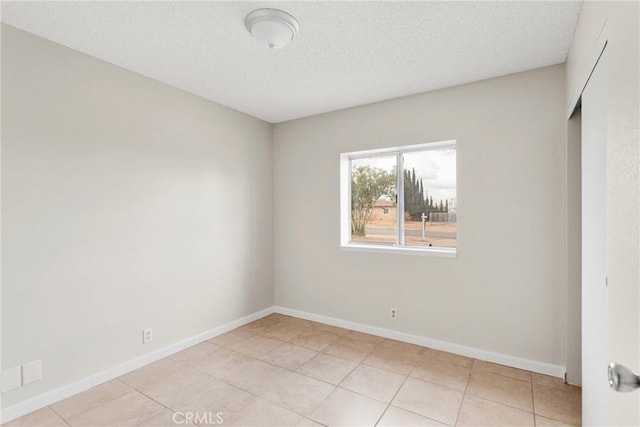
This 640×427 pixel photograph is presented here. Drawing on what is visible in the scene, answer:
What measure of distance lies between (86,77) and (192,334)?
8.05 ft

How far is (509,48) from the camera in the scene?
226cm

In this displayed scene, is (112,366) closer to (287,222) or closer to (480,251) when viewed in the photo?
(287,222)

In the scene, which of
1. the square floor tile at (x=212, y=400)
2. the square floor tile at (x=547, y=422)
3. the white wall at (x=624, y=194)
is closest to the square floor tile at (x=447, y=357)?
the square floor tile at (x=547, y=422)

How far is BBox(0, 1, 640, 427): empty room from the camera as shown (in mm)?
1848

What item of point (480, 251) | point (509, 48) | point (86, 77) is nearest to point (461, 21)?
point (509, 48)

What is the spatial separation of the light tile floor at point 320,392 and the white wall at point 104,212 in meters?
0.38

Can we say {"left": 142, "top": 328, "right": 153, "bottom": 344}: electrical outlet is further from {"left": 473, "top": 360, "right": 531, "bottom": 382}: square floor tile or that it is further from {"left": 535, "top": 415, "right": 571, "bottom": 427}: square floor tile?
{"left": 535, "top": 415, "right": 571, "bottom": 427}: square floor tile

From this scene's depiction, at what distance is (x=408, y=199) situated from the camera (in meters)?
3.42

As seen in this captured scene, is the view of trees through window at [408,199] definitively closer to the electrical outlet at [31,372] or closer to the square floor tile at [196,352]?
the square floor tile at [196,352]

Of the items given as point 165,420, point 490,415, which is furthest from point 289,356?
point 490,415

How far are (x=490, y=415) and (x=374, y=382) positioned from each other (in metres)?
0.80

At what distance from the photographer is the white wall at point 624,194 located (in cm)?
84

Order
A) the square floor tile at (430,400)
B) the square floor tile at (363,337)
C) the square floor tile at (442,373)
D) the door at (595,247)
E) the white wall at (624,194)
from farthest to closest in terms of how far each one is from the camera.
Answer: the square floor tile at (363,337) < the square floor tile at (442,373) < the square floor tile at (430,400) < the door at (595,247) < the white wall at (624,194)

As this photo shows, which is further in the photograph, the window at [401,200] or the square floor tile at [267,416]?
the window at [401,200]
